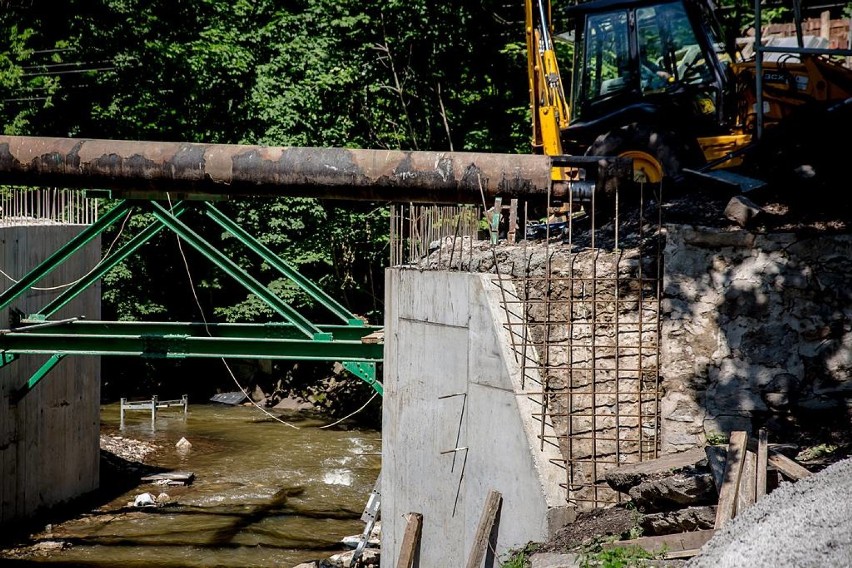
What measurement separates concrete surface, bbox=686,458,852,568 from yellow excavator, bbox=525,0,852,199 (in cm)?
513

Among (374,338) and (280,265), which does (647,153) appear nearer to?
(374,338)

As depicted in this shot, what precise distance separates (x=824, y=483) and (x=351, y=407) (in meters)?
21.2

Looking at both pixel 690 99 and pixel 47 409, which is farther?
pixel 47 409

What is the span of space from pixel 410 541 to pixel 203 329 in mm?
4674

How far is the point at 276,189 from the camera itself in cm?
1030

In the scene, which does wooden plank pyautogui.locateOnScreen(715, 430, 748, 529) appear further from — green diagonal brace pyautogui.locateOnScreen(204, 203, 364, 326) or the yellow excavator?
green diagonal brace pyautogui.locateOnScreen(204, 203, 364, 326)

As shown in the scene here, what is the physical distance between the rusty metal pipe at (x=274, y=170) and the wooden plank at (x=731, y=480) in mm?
4065

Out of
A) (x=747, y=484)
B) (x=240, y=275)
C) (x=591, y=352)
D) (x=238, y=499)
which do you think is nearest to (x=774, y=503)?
(x=747, y=484)

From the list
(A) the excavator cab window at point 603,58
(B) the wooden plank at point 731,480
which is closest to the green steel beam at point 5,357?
(A) the excavator cab window at point 603,58

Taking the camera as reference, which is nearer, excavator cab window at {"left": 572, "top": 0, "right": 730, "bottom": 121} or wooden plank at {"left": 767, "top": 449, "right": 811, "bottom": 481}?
wooden plank at {"left": 767, "top": 449, "right": 811, "bottom": 481}

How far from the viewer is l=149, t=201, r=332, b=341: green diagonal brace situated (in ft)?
36.3

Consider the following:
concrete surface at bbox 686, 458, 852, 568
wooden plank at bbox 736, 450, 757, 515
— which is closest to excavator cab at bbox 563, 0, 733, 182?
wooden plank at bbox 736, 450, 757, 515

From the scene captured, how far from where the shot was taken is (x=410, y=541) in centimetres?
928

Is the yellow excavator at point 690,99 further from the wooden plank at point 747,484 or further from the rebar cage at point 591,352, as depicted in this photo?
the wooden plank at point 747,484
